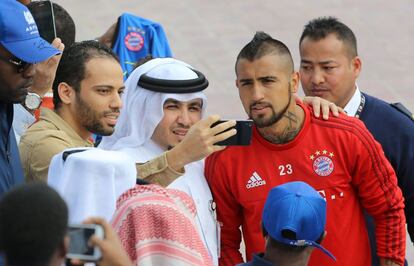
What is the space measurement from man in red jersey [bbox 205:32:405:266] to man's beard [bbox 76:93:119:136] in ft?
1.80

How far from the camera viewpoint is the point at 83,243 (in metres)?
2.67

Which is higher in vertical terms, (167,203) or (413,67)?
(167,203)

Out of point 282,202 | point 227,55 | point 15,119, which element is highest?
point 282,202

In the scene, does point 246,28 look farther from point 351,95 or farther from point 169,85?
point 169,85

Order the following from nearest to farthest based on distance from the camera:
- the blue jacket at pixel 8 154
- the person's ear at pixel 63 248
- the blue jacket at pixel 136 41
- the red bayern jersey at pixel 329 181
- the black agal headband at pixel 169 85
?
the person's ear at pixel 63 248 < the blue jacket at pixel 8 154 < the red bayern jersey at pixel 329 181 < the black agal headband at pixel 169 85 < the blue jacket at pixel 136 41

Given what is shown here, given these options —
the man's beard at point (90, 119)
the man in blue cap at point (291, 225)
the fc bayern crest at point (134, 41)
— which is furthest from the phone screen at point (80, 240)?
the fc bayern crest at point (134, 41)

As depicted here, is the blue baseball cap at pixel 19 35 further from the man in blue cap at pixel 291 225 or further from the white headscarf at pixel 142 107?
the man in blue cap at pixel 291 225

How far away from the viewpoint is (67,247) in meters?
2.53

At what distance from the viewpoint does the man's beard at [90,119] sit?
450 centimetres

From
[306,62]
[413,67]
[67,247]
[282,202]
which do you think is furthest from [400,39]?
[67,247]

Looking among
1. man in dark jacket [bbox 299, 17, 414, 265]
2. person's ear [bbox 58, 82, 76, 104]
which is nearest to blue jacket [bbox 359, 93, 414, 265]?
man in dark jacket [bbox 299, 17, 414, 265]

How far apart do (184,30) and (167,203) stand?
342 inches

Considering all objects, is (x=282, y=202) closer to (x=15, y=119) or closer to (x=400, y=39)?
(x=15, y=119)

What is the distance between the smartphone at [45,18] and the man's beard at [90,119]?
1.08 metres
